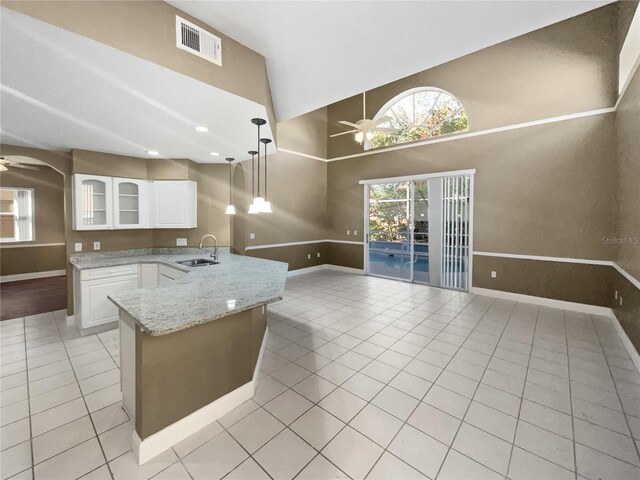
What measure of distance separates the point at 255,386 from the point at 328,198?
19.0ft

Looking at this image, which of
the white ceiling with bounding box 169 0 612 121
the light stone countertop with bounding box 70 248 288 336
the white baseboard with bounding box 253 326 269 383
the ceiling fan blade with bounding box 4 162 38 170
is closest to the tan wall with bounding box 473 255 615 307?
the white ceiling with bounding box 169 0 612 121

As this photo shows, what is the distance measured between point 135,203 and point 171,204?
0.54m

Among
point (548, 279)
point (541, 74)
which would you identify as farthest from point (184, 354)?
point (541, 74)

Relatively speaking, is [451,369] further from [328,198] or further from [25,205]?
[25,205]

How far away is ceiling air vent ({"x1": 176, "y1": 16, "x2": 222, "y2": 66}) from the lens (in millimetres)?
1662

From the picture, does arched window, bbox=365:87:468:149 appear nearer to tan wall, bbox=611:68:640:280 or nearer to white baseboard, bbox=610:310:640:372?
tan wall, bbox=611:68:640:280

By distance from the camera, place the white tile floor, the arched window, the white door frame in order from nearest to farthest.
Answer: the white tile floor
the white door frame
the arched window

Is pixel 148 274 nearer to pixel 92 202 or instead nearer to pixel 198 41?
pixel 92 202

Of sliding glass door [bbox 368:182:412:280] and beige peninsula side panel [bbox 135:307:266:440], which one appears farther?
sliding glass door [bbox 368:182:412:280]

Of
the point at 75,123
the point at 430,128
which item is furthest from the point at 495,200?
the point at 75,123

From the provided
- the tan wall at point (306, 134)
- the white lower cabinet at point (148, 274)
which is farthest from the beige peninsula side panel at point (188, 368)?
the tan wall at point (306, 134)

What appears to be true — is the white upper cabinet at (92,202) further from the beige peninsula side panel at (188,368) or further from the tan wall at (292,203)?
the beige peninsula side panel at (188,368)

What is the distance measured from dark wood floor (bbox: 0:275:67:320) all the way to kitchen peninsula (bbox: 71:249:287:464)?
12.3 ft

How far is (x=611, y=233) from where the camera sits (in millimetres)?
3832
